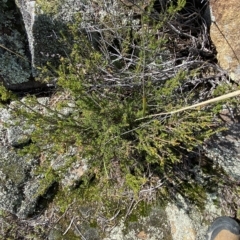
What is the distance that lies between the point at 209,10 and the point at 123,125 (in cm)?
113

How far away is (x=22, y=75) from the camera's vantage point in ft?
9.73

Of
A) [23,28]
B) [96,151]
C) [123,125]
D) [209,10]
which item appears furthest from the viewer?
[23,28]

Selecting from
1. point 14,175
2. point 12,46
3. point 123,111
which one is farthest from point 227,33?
point 14,175

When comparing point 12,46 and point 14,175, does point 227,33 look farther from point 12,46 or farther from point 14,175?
point 14,175

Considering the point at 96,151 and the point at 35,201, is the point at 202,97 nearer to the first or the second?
the point at 96,151

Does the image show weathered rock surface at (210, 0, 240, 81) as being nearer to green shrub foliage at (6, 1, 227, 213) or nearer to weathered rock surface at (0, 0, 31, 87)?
green shrub foliage at (6, 1, 227, 213)

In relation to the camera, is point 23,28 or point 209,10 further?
point 23,28

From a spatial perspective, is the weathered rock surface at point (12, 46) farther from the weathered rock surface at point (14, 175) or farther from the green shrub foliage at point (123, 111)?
the green shrub foliage at point (123, 111)

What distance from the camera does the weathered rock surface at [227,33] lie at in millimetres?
2570

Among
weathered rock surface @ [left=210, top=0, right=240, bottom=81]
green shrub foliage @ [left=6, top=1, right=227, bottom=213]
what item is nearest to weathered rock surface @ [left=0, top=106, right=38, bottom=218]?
green shrub foliage @ [left=6, top=1, right=227, bottom=213]

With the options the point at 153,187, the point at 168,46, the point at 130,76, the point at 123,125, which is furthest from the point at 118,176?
the point at 168,46

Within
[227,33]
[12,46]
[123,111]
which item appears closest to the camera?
[123,111]

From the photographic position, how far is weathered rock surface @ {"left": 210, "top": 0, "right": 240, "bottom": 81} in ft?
8.43

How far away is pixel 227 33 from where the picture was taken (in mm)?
2637
